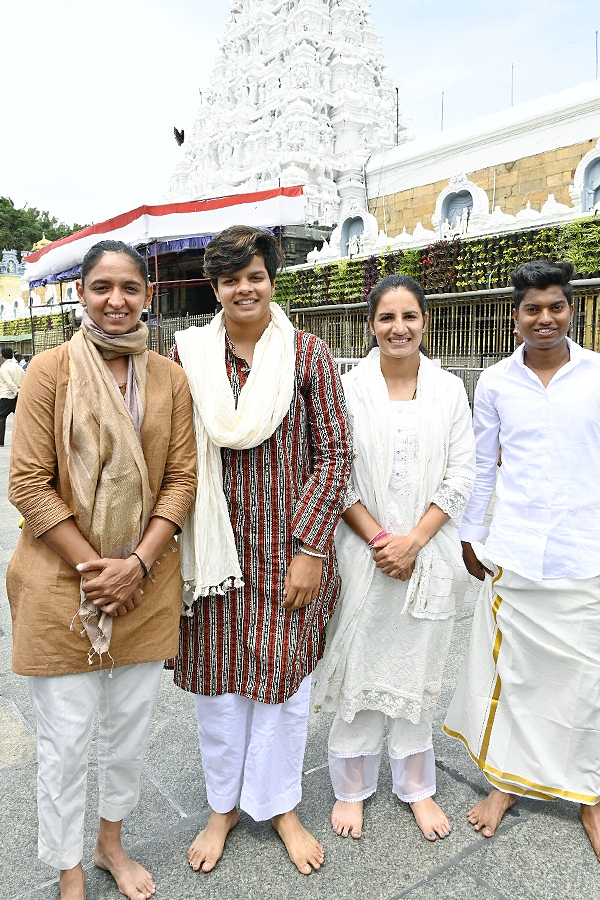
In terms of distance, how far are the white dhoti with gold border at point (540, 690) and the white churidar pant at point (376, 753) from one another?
190mm

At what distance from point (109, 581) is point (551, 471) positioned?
1.31 meters

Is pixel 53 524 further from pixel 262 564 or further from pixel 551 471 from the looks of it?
pixel 551 471

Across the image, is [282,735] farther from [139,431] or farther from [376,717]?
[139,431]

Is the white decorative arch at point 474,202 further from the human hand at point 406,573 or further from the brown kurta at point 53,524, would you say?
the brown kurta at point 53,524

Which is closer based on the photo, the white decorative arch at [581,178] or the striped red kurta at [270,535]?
the striped red kurta at [270,535]

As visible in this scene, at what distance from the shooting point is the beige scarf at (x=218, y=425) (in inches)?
68.6

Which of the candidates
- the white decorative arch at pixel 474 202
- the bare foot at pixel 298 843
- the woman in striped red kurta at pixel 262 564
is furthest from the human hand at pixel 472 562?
the white decorative arch at pixel 474 202

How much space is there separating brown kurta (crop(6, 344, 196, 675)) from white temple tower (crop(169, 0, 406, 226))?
1470 cm

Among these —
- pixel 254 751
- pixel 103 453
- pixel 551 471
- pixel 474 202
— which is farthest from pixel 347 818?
pixel 474 202

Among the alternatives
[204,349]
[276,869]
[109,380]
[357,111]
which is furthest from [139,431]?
[357,111]

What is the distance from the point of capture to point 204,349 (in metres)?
1.83

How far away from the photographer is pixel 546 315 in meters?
1.92

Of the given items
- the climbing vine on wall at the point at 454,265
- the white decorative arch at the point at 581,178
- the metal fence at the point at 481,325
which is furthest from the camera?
the white decorative arch at the point at 581,178

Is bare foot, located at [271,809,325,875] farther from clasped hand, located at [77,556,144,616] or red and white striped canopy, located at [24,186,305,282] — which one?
red and white striped canopy, located at [24,186,305,282]
